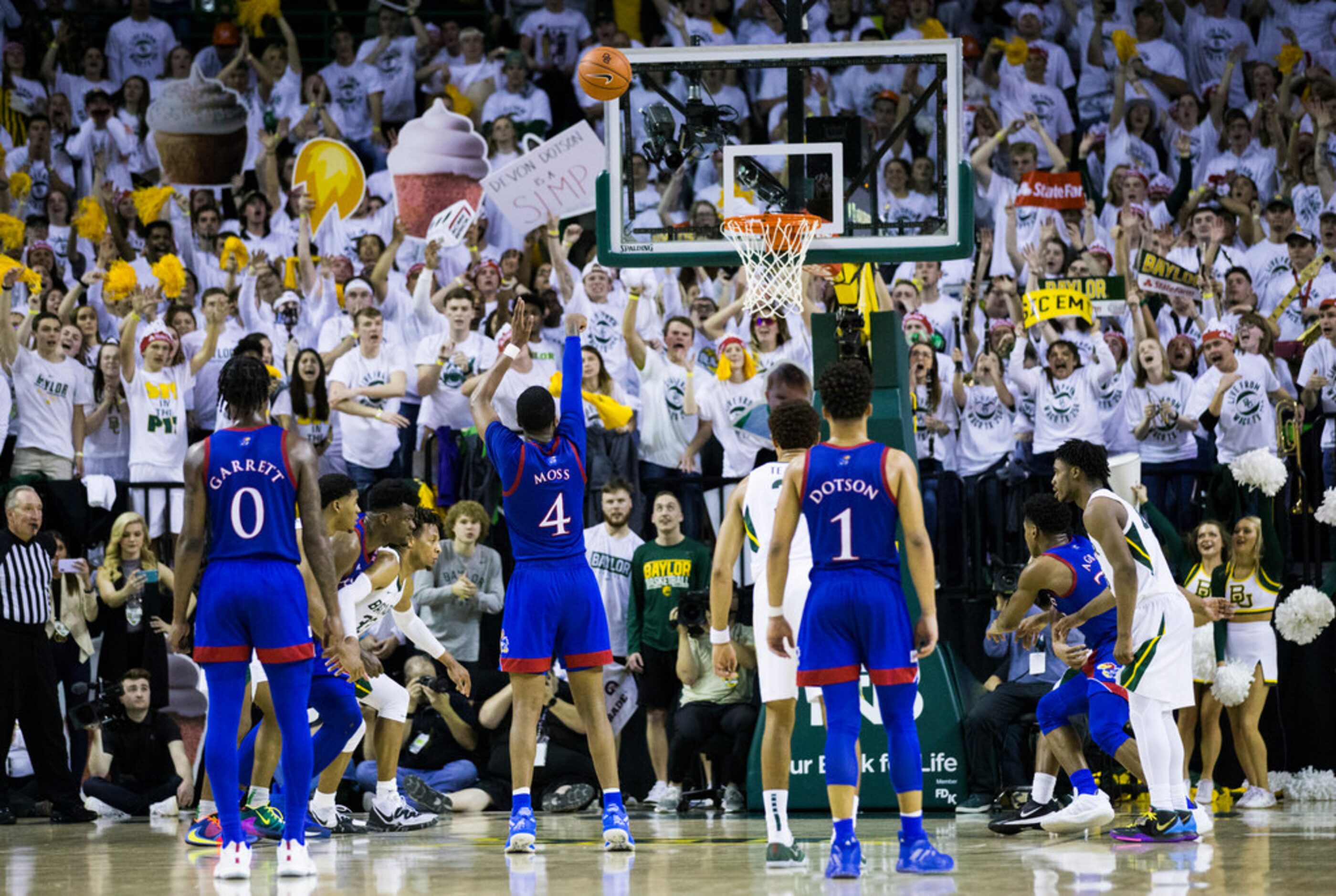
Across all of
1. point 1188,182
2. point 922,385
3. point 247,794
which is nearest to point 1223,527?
point 922,385

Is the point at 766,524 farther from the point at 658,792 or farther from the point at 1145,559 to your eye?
the point at 658,792

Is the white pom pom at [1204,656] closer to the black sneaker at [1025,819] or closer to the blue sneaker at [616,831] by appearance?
the black sneaker at [1025,819]

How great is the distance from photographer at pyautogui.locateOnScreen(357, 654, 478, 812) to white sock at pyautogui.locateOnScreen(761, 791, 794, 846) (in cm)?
549

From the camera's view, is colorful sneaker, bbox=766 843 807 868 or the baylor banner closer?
colorful sneaker, bbox=766 843 807 868

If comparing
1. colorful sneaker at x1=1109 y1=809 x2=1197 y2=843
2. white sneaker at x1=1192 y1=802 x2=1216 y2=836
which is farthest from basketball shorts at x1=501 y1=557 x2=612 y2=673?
white sneaker at x1=1192 y1=802 x2=1216 y2=836

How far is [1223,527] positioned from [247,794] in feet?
24.4

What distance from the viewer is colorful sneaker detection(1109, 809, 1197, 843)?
8.63m

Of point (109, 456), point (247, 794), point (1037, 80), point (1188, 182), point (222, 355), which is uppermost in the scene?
point (1037, 80)

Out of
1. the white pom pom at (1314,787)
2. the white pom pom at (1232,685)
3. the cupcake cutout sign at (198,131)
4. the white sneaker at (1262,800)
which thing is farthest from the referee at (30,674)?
the white pom pom at (1314,787)

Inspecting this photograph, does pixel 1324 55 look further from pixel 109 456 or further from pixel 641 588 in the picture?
pixel 109 456

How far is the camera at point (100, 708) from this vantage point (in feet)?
40.4

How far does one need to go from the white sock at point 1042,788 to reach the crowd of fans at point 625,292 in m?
2.95

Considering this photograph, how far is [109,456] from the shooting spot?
14500 mm

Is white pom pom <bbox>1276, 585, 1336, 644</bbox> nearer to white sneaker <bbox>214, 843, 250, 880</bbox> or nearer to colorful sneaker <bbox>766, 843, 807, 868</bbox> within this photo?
colorful sneaker <bbox>766, 843, 807, 868</bbox>
